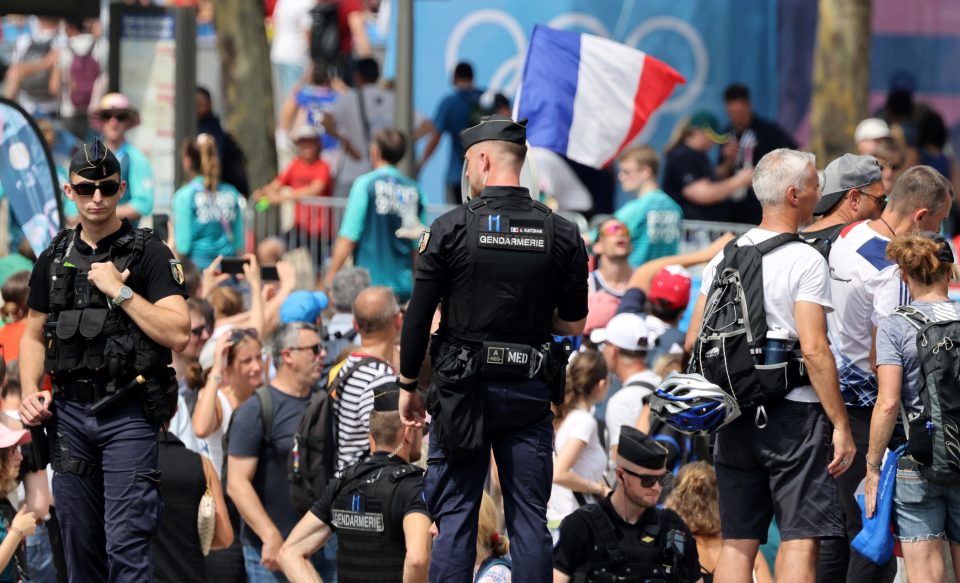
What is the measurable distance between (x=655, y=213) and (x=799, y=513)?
5642mm

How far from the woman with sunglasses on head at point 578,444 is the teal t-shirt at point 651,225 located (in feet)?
11.5

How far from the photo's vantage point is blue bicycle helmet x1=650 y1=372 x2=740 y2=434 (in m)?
7.02

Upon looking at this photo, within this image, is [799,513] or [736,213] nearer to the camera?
[799,513]

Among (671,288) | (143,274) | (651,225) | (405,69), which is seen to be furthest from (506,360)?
(405,69)

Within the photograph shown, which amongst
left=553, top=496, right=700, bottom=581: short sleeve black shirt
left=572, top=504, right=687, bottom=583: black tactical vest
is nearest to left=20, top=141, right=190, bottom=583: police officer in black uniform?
left=553, top=496, right=700, bottom=581: short sleeve black shirt

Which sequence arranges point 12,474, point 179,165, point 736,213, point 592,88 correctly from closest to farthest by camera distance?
point 12,474, point 592,88, point 179,165, point 736,213

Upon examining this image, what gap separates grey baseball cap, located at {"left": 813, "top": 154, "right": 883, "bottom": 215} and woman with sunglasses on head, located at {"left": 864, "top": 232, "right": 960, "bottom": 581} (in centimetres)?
67

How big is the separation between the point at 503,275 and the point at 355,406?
2.03 meters

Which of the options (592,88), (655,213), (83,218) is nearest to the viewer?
(83,218)

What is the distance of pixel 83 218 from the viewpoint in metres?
7.32

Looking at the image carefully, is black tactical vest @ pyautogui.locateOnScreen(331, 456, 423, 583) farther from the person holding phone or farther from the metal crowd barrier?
the metal crowd barrier

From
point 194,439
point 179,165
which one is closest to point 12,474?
point 194,439

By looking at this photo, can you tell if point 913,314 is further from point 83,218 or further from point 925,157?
point 925,157

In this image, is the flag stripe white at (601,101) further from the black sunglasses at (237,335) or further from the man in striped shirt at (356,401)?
the man in striped shirt at (356,401)
